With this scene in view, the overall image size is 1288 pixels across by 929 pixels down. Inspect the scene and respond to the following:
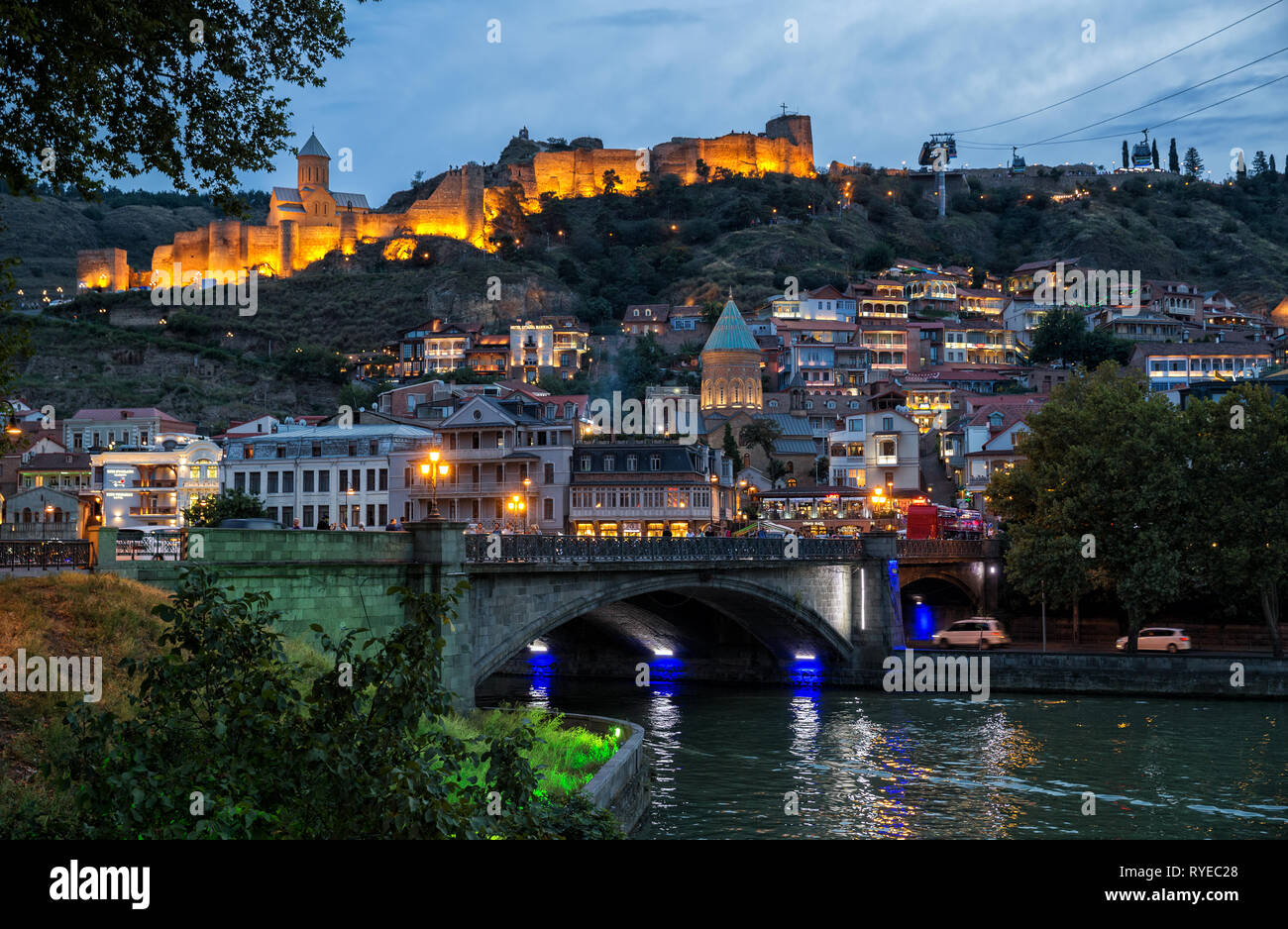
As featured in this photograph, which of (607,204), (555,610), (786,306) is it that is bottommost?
(555,610)

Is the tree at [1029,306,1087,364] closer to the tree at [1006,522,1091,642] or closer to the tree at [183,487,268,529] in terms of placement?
the tree at [1006,522,1091,642]

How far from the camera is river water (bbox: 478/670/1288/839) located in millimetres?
22500

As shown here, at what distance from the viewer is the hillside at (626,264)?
124 m

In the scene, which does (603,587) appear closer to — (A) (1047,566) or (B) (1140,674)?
(B) (1140,674)

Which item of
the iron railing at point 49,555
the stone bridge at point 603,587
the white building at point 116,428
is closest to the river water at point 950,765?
the stone bridge at point 603,587

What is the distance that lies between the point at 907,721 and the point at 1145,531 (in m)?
13.6

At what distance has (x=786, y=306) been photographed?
12644 centimetres

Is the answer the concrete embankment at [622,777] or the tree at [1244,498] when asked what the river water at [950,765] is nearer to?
the concrete embankment at [622,777]

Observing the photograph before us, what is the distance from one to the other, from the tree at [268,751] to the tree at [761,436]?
81716 millimetres

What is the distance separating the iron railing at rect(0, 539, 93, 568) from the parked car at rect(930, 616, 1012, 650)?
34168mm

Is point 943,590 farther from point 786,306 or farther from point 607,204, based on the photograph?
point 607,204

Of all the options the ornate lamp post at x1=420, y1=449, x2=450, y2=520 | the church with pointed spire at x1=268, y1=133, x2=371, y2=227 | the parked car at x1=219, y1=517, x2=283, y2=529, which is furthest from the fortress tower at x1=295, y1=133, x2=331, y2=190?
the parked car at x1=219, y1=517, x2=283, y2=529

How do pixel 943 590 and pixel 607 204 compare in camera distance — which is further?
pixel 607 204
